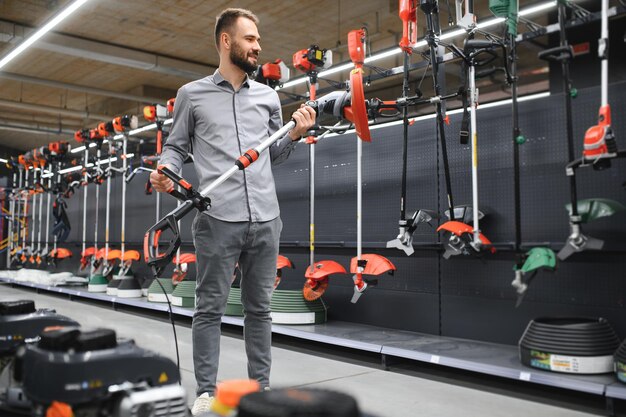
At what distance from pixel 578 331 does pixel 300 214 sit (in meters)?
2.67

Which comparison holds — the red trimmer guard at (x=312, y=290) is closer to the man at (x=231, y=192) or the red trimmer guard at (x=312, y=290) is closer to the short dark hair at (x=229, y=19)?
the man at (x=231, y=192)

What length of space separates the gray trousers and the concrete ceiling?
557 cm

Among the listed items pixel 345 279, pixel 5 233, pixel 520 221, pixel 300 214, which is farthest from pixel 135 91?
pixel 520 221

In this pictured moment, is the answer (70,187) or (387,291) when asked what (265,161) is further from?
(70,187)

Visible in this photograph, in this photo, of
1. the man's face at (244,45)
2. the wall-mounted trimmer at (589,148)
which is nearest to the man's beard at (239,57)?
the man's face at (244,45)

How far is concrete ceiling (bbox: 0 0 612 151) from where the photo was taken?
8.23m

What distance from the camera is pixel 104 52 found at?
942 centimetres

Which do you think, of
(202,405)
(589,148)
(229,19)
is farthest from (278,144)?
(589,148)

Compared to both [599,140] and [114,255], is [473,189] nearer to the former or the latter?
[599,140]

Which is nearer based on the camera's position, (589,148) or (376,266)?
(589,148)

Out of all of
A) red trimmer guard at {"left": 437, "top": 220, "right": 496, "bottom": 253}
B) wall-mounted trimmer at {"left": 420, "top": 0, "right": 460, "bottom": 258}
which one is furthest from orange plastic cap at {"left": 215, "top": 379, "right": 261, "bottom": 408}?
wall-mounted trimmer at {"left": 420, "top": 0, "right": 460, "bottom": 258}

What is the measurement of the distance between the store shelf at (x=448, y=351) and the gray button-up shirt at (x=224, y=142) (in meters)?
1.40

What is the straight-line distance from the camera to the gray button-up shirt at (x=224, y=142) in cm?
211

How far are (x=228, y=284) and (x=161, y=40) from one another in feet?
27.8
